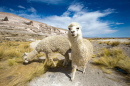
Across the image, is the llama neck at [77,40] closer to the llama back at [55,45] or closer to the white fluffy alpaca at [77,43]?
the white fluffy alpaca at [77,43]

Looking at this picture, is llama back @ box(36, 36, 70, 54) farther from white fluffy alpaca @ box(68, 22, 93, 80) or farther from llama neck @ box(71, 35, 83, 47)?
llama neck @ box(71, 35, 83, 47)

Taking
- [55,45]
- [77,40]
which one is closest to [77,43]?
[77,40]

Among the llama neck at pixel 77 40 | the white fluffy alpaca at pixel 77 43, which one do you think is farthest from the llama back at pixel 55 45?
the llama neck at pixel 77 40

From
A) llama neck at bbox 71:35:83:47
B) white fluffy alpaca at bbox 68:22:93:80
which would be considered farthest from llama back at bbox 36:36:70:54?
llama neck at bbox 71:35:83:47

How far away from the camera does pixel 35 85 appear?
1.81 meters

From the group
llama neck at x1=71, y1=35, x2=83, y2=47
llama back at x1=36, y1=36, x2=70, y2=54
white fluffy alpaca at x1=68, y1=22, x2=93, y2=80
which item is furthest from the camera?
llama back at x1=36, y1=36, x2=70, y2=54

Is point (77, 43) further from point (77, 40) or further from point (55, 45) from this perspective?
point (55, 45)

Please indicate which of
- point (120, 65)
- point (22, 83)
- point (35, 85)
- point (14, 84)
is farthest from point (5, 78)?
point (120, 65)

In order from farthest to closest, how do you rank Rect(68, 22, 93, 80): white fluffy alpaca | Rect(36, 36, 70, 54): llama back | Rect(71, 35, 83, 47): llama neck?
Rect(36, 36, 70, 54): llama back
Rect(71, 35, 83, 47): llama neck
Rect(68, 22, 93, 80): white fluffy alpaca

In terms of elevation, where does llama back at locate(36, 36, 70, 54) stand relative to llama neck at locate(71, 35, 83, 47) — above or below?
below

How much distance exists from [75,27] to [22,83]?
2350 mm

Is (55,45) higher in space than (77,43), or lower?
lower

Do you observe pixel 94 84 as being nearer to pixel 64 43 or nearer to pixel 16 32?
pixel 64 43

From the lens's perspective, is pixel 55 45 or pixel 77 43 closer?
pixel 77 43
